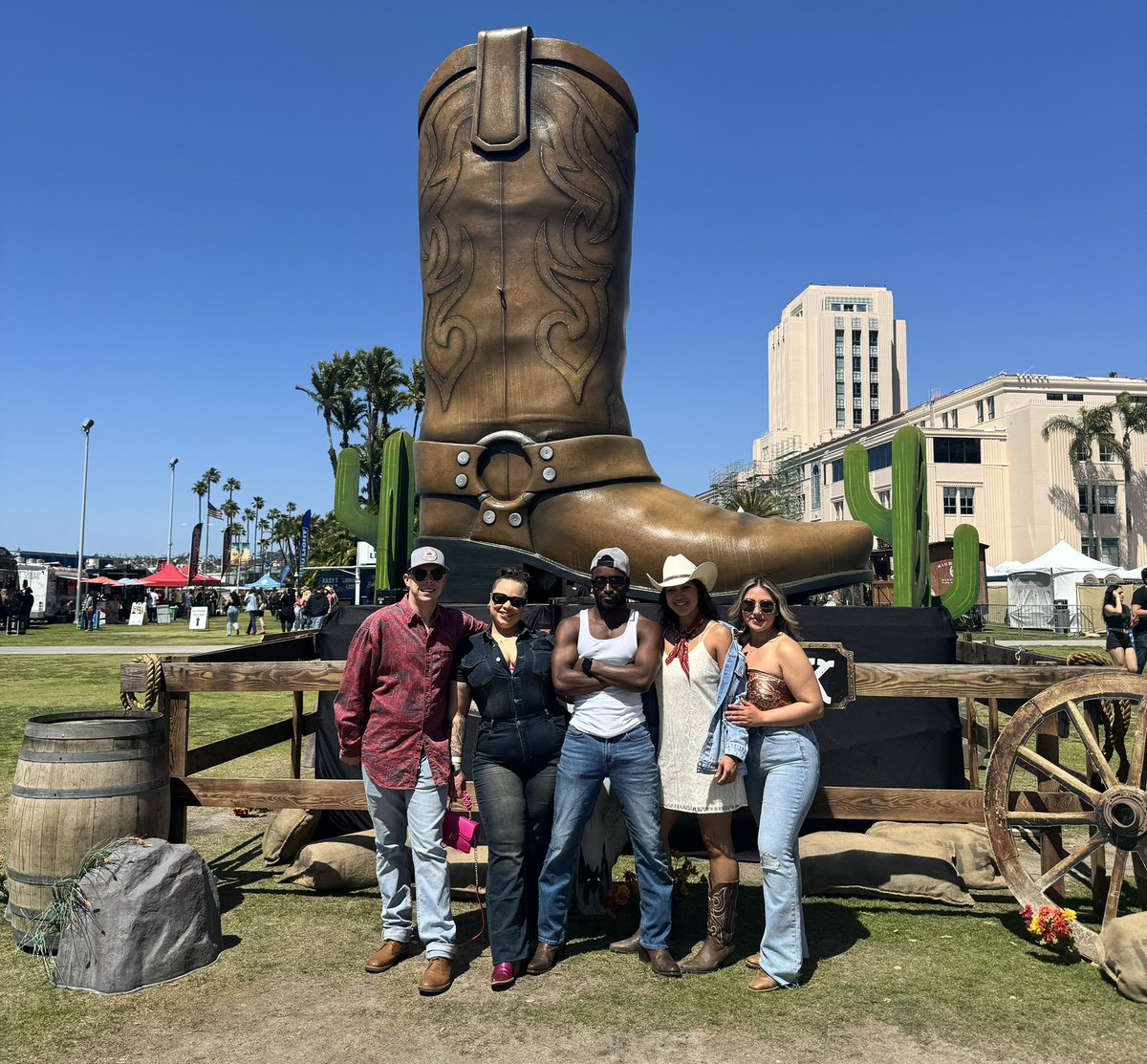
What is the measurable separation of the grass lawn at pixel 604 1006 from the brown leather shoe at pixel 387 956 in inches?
1.5

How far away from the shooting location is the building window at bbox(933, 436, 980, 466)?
4097 cm

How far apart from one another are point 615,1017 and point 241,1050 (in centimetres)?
93

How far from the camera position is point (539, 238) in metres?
4.23

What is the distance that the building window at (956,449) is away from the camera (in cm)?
4097

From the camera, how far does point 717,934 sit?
2758mm

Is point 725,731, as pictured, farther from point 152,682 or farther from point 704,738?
point 152,682

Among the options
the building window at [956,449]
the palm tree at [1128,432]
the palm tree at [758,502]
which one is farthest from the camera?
the building window at [956,449]

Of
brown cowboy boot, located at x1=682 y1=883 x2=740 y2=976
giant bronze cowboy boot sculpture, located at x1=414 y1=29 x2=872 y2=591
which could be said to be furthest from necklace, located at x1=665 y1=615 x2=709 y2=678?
giant bronze cowboy boot sculpture, located at x1=414 y1=29 x2=872 y2=591

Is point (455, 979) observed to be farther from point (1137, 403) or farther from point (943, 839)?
point (1137, 403)

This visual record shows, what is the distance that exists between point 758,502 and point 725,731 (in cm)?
3741

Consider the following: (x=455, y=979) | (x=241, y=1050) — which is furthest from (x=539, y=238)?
(x=241, y=1050)

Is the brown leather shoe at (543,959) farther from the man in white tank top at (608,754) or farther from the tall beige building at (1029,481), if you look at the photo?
the tall beige building at (1029,481)

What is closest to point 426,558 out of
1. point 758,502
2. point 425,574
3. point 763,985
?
point 425,574

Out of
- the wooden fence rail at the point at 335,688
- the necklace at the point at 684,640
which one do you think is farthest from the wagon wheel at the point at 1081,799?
the necklace at the point at 684,640
